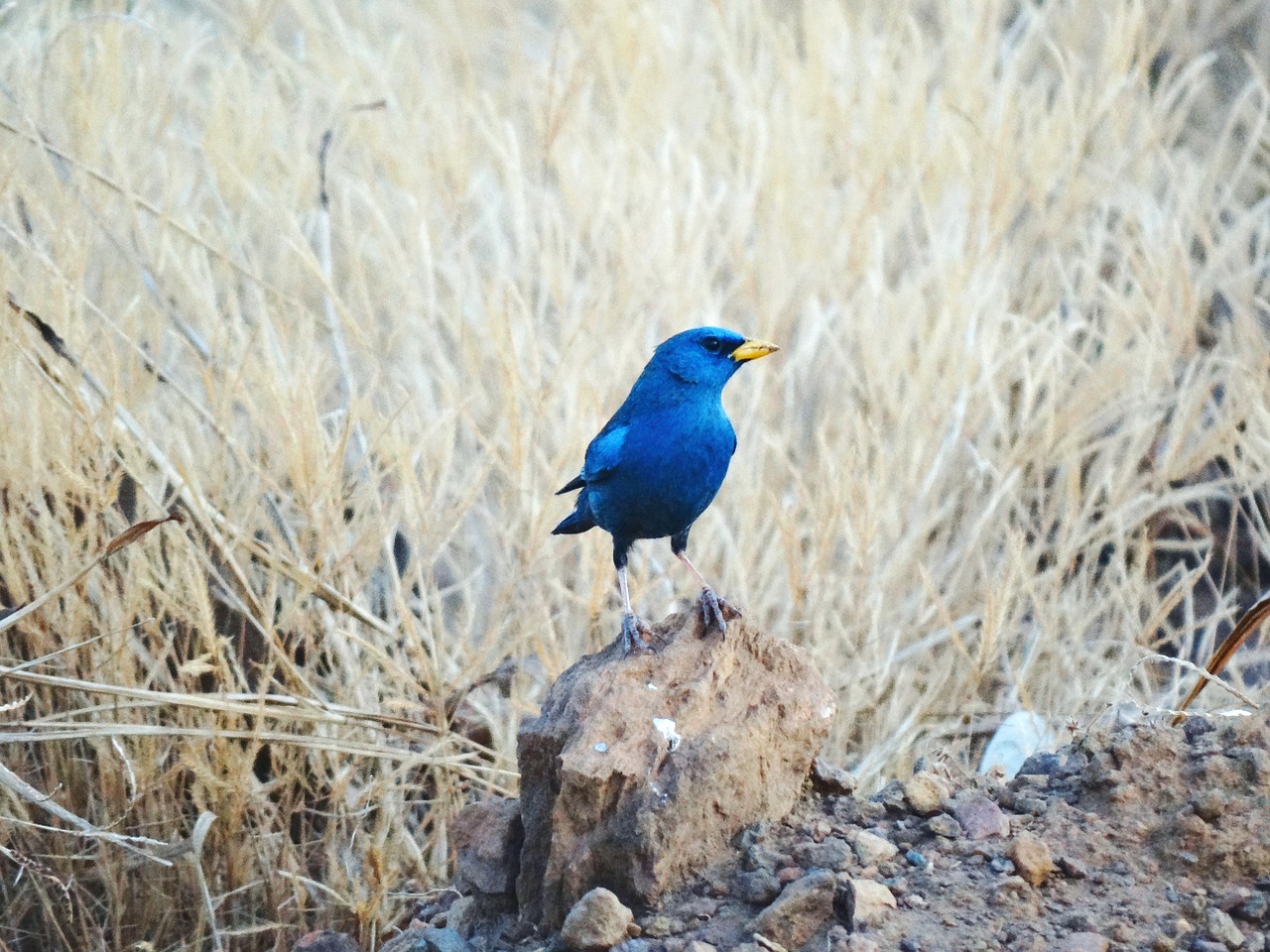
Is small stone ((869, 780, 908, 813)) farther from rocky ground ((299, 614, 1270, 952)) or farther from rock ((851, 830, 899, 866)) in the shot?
rock ((851, 830, 899, 866))

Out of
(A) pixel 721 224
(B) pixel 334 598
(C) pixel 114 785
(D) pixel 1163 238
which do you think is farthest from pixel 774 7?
(C) pixel 114 785

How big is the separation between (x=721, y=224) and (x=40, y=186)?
264cm

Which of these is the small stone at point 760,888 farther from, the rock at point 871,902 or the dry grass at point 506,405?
the dry grass at point 506,405

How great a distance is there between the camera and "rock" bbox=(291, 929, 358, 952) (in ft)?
9.53

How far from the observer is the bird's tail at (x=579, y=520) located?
3471 mm

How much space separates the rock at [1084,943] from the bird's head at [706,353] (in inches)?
60.2

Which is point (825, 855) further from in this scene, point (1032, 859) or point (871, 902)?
point (1032, 859)

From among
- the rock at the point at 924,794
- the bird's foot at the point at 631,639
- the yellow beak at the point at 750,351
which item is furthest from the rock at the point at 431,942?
the yellow beak at the point at 750,351

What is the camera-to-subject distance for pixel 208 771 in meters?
3.07

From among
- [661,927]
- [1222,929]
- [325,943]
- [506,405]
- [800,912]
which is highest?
[506,405]

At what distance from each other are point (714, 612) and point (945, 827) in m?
0.64

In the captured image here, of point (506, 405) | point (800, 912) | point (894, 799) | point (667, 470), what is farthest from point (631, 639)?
point (506, 405)

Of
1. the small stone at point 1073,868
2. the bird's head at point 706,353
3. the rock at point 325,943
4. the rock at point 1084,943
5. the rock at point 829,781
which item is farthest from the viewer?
the bird's head at point 706,353

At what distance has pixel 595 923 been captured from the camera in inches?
93.0
